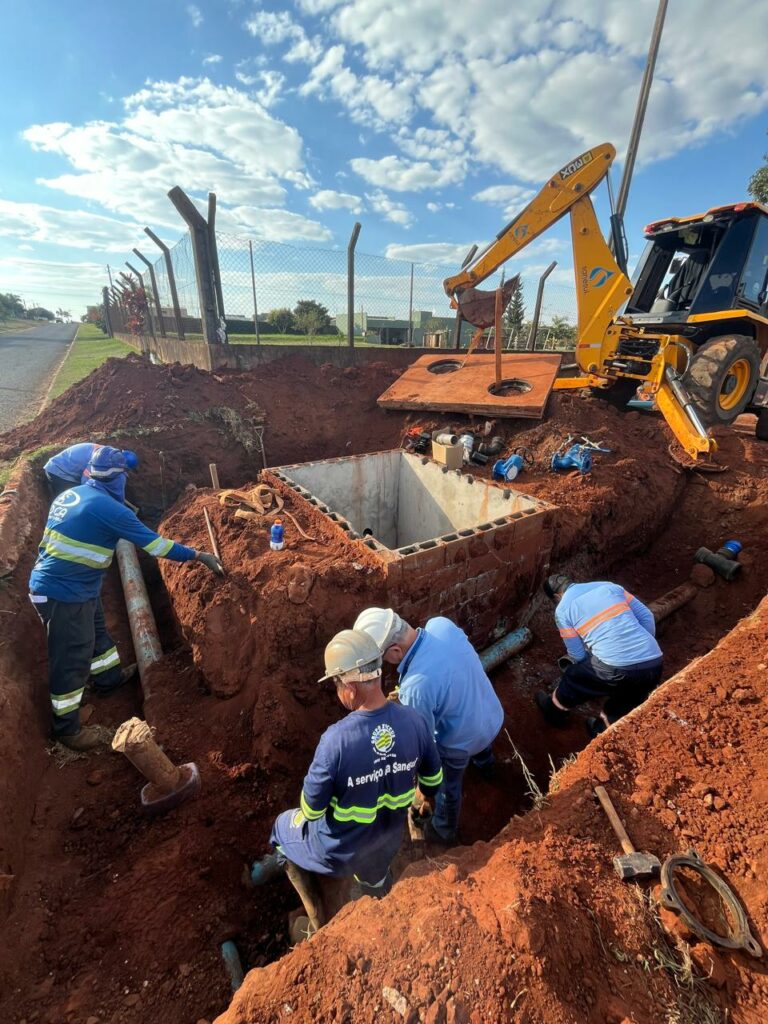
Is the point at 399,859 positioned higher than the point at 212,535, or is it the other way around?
the point at 212,535

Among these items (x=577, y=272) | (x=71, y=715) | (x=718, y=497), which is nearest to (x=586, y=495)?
(x=718, y=497)

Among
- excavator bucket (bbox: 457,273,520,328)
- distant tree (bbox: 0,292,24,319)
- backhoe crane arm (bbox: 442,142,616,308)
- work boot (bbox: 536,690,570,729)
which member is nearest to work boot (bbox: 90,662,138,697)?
work boot (bbox: 536,690,570,729)

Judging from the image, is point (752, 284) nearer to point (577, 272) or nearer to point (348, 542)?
point (577, 272)

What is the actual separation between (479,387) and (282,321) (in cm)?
1369

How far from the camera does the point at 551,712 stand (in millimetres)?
4098

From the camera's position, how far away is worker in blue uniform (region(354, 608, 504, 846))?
2518 millimetres

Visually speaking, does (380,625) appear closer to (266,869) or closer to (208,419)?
(266,869)

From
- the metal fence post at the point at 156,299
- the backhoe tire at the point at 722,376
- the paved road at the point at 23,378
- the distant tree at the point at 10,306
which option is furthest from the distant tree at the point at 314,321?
the distant tree at the point at 10,306

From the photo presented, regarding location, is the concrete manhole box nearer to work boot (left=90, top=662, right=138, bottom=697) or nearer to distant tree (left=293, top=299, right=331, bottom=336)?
work boot (left=90, top=662, right=138, bottom=697)

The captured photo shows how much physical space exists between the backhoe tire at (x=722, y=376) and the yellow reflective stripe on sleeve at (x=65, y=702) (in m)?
8.18

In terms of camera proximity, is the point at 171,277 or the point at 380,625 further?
the point at 171,277

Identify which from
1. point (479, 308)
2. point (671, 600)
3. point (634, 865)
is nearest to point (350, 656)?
point (634, 865)

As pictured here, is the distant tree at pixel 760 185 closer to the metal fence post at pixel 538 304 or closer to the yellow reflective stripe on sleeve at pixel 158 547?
the metal fence post at pixel 538 304

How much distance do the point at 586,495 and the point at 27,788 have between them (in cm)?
614
